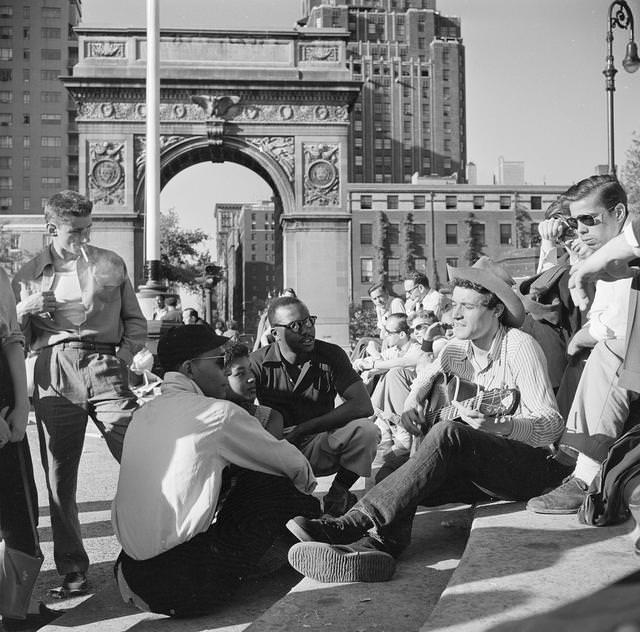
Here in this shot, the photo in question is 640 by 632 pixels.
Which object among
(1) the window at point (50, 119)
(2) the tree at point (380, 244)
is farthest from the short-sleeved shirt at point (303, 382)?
(1) the window at point (50, 119)

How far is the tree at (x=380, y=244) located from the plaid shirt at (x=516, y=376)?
73526 mm

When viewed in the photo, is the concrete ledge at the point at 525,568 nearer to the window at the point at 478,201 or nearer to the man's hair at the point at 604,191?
→ the man's hair at the point at 604,191

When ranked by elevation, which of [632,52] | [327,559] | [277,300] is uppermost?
[632,52]

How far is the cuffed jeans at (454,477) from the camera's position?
3.41 m

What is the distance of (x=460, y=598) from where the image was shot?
2.58m

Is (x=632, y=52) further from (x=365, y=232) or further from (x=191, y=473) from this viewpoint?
(x=365, y=232)

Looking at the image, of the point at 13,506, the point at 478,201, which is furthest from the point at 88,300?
the point at 478,201

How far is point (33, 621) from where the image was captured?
3670 mm

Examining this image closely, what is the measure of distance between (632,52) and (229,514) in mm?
12451

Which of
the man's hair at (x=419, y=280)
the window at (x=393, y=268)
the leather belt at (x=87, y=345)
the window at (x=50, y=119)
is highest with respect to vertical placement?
the window at (x=50, y=119)

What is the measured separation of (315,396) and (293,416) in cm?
18

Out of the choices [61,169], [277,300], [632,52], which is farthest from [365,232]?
[277,300]

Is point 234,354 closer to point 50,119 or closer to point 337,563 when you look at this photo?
point 337,563

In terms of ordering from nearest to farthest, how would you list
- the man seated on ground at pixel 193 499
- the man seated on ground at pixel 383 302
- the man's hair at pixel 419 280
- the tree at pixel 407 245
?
1. the man seated on ground at pixel 193 499
2. the man's hair at pixel 419 280
3. the man seated on ground at pixel 383 302
4. the tree at pixel 407 245
